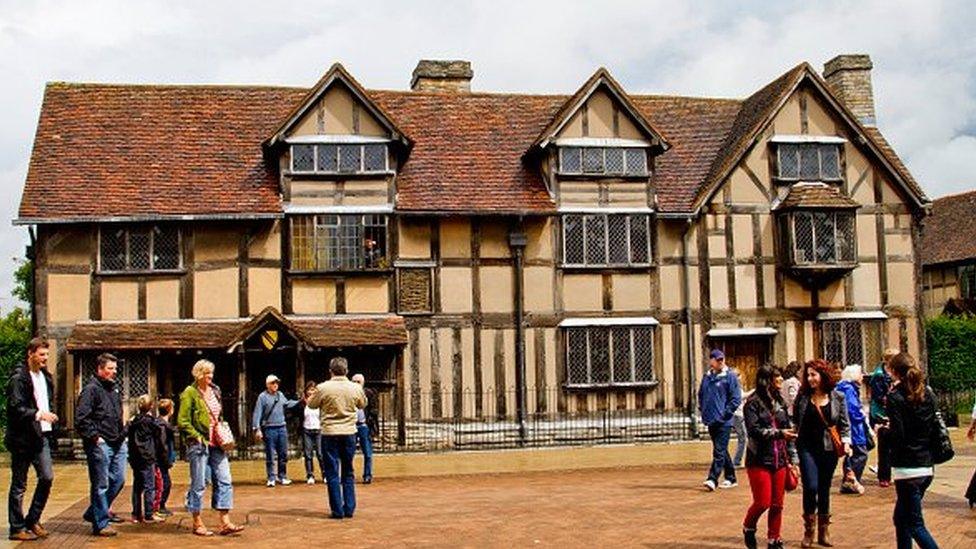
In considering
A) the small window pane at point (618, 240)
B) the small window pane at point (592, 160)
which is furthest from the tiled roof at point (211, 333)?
the small window pane at point (592, 160)

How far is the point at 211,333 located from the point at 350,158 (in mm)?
4938

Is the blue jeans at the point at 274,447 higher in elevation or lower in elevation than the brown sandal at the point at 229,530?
higher

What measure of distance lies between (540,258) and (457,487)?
358 inches

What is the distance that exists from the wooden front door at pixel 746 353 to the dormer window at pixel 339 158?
907cm

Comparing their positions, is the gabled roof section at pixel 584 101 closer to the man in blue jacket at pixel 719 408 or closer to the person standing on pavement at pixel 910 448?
the man in blue jacket at pixel 719 408

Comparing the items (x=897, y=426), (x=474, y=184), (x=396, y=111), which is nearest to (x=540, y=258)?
(x=474, y=184)

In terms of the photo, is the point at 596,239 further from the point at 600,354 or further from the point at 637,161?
the point at 600,354

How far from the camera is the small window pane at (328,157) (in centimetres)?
2408

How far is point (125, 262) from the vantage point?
23.2 m

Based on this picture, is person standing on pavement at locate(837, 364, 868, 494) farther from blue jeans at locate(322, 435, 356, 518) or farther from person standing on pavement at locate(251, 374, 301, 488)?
person standing on pavement at locate(251, 374, 301, 488)

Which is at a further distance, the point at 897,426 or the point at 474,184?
the point at 474,184

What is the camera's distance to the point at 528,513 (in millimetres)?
13234

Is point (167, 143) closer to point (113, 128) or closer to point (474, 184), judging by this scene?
point (113, 128)

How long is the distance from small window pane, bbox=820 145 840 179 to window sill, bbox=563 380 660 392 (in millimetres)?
6708
